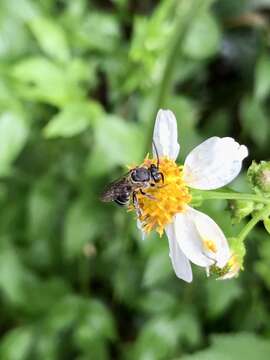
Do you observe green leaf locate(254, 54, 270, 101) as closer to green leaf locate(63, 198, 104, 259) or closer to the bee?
green leaf locate(63, 198, 104, 259)

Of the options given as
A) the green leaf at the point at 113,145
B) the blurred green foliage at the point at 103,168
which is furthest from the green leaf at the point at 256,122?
the green leaf at the point at 113,145

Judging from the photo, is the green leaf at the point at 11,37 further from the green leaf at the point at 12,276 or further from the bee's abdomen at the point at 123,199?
the bee's abdomen at the point at 123,199

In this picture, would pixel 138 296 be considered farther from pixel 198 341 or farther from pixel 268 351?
pixel 268 351

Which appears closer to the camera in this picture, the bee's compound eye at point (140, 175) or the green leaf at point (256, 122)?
the bee's compound eye at point (140, 175)

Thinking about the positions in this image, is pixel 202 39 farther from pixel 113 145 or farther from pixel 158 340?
pixel 158 340

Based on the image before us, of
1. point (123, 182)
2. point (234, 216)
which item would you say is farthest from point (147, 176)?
point (234, 216)

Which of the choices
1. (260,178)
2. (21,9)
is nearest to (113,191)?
(260,178)
